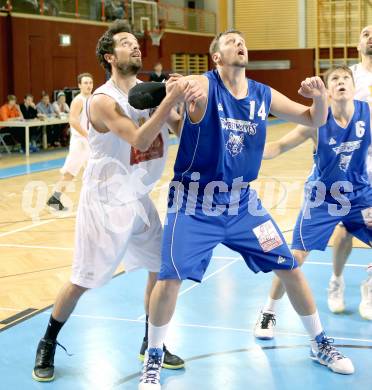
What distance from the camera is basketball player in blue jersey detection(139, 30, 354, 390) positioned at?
13.3ft

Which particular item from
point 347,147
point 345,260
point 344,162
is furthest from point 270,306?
point 347,147

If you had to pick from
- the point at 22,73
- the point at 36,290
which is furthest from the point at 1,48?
the point at 36,290

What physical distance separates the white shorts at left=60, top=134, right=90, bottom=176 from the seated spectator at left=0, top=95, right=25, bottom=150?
818cm

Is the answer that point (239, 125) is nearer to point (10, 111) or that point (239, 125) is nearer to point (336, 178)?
point (336, 178)

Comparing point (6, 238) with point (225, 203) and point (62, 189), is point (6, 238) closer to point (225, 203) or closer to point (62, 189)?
point (62, 189)

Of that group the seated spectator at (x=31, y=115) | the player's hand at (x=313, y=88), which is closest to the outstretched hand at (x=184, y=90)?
the player's hand at (x=313, y=88)

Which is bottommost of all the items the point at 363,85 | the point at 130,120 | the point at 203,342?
the point at 203,342

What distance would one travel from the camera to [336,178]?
520 cm

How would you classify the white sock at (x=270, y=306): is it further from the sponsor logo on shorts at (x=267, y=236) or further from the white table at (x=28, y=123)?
the white table at (x=28, y=123)

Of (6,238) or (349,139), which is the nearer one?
(349,139)

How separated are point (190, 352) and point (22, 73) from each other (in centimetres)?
1672

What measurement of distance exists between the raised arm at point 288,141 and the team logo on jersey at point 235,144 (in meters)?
0.76

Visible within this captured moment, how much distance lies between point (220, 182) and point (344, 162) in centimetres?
136

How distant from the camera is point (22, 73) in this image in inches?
799
